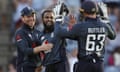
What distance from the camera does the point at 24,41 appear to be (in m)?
12.4

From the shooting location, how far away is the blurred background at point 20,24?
18.2m

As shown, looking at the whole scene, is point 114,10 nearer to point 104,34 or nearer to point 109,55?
point 109,55

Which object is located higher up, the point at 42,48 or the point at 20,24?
the point at 42,48

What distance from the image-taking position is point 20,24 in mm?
18531

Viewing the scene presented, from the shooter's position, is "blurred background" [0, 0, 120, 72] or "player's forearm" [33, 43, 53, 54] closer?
"player's forearm" [33, 43, 53, 54]

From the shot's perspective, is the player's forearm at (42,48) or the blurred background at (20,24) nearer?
the player's forearm at (42,48)

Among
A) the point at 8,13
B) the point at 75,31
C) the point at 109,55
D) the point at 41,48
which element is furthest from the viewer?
the point at 8,13

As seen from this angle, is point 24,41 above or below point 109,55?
above

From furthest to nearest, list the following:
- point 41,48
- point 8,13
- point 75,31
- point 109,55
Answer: point 8,13 → point 109,55 → point 41,48 → point 75,31

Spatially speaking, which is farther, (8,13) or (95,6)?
(8,13)

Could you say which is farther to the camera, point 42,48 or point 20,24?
point 20,24

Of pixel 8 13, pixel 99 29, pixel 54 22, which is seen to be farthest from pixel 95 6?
pixel 8 13

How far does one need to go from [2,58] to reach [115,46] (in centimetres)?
315

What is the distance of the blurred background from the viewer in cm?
1819
